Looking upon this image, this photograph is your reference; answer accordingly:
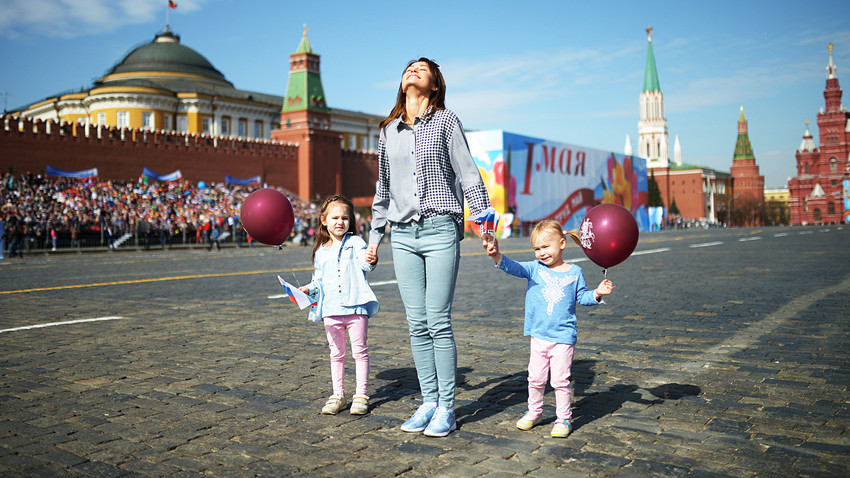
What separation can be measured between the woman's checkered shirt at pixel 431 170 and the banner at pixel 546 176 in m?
32.1

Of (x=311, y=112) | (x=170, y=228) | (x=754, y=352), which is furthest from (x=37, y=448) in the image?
(x=311, y=112)

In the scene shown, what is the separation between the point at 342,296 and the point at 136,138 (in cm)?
3765

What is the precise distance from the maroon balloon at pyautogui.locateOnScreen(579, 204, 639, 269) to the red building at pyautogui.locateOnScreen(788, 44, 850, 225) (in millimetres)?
111282

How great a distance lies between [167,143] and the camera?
130 ft

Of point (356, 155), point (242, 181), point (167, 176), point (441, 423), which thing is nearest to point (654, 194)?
point (356, 155)

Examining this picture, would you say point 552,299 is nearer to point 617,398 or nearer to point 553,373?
point 553,373

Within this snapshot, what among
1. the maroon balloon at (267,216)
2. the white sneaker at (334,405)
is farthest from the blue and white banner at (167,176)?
the white sneaker at (334,405)

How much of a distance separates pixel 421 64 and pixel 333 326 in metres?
1.42

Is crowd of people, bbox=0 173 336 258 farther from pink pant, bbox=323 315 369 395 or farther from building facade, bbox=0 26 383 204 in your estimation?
pink pant, bbox=323 315 369 395

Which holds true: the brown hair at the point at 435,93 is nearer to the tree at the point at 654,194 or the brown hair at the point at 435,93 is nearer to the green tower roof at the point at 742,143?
the tree at the point at 654,194

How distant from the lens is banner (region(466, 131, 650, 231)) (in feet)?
136

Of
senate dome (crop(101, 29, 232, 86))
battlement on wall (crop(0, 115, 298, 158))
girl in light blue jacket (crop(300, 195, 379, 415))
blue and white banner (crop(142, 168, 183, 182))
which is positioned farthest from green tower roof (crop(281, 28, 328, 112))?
girl in light blue jacket (crop(300, 195, 379, 415))

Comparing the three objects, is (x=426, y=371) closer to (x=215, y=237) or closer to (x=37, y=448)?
(x=37, y=448)

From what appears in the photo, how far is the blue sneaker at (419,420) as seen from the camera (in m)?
3.35
